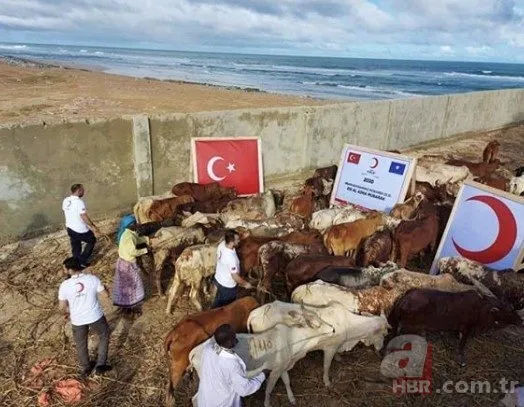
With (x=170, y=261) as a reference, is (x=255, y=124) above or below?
above

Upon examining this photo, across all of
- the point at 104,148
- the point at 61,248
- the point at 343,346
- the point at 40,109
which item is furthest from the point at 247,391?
the point at 40,109

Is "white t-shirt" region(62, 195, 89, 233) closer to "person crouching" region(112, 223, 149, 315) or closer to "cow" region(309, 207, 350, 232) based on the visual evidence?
"person crouching" region(112, 223, 149, 315)

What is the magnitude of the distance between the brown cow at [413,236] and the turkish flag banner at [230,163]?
4833mm

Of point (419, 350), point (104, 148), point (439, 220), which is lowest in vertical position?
point (419, 350)

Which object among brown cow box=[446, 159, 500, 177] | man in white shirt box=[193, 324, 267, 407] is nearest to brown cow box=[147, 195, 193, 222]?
man in white shirt box=[193, 324, 267, 407]

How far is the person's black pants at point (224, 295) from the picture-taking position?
23.7 ft

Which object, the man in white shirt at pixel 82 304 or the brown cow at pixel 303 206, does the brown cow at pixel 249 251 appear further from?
the man in white shirt at pixel 82 304

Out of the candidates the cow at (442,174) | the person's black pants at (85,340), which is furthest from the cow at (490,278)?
the person's black pants at (85,340)

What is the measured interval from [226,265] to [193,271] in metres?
1.23

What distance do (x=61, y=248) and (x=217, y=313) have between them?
5.15 metres

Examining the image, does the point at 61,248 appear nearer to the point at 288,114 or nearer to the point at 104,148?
the point at 104,148

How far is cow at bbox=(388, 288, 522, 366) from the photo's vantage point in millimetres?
7184

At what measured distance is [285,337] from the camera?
6.04 meters

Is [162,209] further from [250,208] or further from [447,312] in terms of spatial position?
[447,312]
